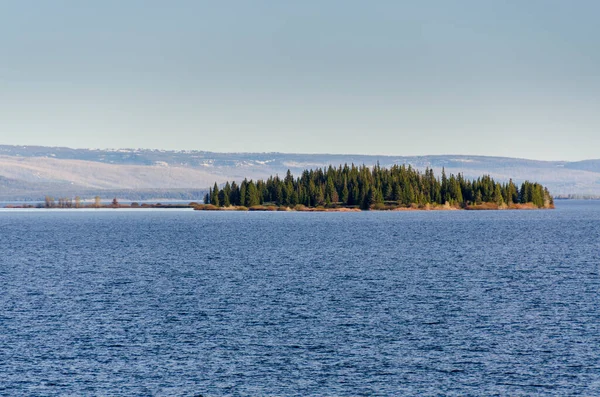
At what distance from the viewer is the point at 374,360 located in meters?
47.9

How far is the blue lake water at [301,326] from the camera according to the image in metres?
43.5

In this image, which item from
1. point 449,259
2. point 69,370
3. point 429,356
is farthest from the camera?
point 449,259

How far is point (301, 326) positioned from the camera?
191 ft

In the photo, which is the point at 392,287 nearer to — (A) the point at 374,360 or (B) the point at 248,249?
(A) the point at 374,360

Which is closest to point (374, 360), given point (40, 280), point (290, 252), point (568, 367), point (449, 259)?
point (568, 367)

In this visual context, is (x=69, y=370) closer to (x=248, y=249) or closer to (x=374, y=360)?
(x=374, y=360)

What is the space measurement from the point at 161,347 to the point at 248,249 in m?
82.5

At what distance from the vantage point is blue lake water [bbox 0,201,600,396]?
43.5 m

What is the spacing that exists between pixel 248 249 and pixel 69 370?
8817cm

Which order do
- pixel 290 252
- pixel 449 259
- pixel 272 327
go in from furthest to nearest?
pixel 290 252
pixel 449 259
pixel 272 327

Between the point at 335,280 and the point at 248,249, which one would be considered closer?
the point at 335,280

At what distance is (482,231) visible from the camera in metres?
190

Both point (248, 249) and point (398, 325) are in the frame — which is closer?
point (398, 325)

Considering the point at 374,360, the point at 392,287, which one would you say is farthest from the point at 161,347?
the point at 392,287
